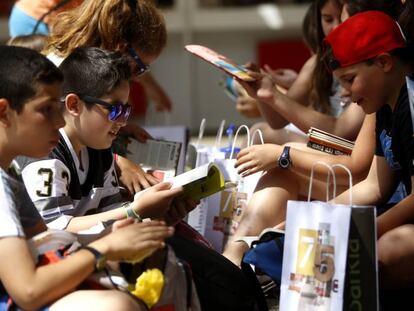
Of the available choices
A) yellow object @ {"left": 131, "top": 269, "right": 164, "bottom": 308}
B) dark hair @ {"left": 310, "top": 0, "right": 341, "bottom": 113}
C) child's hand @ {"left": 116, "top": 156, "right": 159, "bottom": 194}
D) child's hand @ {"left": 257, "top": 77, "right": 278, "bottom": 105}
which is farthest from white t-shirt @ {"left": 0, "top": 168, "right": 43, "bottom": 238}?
dark hair @ {"left": 310, "top": 0, "right": 341, "bottom": 113}

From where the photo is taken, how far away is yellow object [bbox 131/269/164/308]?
2771mm

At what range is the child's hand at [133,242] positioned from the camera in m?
2.69

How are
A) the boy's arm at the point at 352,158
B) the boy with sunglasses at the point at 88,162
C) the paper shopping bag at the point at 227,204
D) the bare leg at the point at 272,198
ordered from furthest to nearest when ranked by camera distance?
the paper shopping bag at the point at 227,204
the bare leg at the point at 272,198
the boy's arm at the point at 352,158
the boy with sunglasses at the point at 88,162

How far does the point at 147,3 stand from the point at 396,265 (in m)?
1.74

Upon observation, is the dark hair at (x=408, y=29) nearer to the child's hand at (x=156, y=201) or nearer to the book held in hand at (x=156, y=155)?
the child's hand at (x=156, y=201)

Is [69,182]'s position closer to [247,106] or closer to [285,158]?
[285,158]

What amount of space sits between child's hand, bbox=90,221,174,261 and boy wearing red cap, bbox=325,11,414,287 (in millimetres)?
897

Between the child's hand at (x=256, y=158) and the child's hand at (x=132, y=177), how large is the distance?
16.0 inches

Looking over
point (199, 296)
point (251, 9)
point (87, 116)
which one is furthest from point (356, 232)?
point (251, 9)

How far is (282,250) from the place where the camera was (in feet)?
10.7

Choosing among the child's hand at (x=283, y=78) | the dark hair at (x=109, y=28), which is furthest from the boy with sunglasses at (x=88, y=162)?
the child's hand at (x=283, y=78)

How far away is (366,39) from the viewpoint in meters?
3.40

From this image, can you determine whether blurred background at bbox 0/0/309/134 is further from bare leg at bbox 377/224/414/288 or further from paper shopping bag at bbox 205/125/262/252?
bare leg at bbox 377/224/414/288

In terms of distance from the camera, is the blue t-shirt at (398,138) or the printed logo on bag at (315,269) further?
the blue t-shirt at (398,138)
